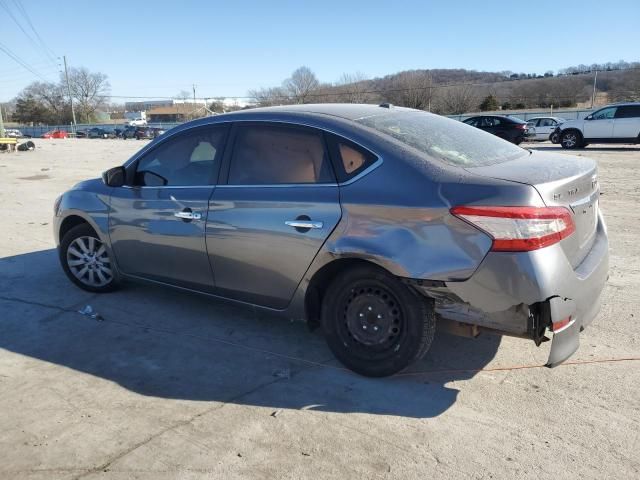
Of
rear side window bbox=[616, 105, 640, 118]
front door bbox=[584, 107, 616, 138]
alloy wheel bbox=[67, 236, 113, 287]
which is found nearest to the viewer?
alloy wheel bbox=[67, 236, 113, 287]

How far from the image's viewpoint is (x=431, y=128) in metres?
3.82

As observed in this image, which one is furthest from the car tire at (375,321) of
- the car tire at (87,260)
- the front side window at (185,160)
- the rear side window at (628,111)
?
the rear side window at (628,111)

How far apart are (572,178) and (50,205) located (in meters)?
10.1

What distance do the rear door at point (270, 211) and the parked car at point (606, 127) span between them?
20.4 metres

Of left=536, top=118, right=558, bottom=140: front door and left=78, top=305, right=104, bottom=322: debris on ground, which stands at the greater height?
left=536, top=118, right=558, bottom=140: front door

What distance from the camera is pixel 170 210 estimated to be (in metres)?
4.27

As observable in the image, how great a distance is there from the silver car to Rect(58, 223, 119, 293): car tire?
57 cm

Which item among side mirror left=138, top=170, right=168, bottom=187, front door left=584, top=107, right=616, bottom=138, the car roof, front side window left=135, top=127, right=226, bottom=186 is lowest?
side mirror left=138, top=170, right=168, bottom=187

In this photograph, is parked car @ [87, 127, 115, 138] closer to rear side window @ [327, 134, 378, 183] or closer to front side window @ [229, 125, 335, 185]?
front side window @ [229, 125, 335, 185]

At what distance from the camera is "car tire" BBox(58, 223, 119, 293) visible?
5.08 metres

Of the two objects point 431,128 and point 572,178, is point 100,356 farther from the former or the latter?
point 572,178

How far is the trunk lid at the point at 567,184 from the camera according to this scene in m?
2.97

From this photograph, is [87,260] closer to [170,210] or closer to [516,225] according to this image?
[170,210]

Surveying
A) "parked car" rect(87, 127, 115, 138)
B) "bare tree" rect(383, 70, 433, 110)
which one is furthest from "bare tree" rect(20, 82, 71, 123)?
"bare tree" rect(383, 70, 433, 110)
